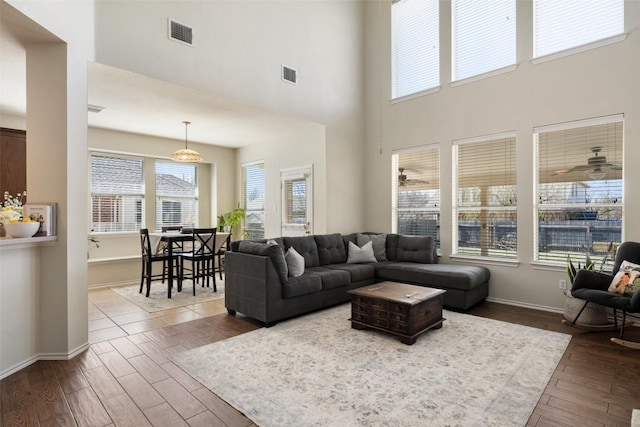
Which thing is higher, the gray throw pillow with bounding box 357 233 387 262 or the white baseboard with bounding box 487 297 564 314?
the gray throw pillow with bounding box 357 233 387 262

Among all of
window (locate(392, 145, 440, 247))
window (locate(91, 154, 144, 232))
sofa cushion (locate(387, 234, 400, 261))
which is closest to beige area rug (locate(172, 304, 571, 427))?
sofa cushion (locate(387, 234, 400, 261))

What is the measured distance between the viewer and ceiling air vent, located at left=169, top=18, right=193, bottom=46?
4.05 meters

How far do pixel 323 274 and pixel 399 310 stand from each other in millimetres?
1308

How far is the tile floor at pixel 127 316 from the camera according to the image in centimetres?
374

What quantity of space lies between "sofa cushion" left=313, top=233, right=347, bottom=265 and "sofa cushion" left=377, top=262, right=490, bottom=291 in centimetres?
65

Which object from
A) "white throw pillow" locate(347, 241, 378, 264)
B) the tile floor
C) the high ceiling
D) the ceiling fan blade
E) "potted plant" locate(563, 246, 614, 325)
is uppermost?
the high ceiling

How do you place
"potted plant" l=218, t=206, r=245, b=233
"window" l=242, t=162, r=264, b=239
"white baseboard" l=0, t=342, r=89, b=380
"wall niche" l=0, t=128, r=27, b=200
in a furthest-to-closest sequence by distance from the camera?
"potted plant" l=218, t=206, r=245, b=233, "window" l=242, t=162, r=264, b=239, "wall niche" l=0, t=128, r=27, b=200, "white baseboard" l=0, t=342, r=89, b=380

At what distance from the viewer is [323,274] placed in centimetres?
445

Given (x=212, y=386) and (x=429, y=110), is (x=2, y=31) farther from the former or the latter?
(x=429, y=110)

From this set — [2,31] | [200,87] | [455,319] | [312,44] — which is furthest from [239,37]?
[455,319]

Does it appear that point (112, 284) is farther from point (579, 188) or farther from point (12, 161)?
point (579, 188)

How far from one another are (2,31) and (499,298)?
20.3 ft

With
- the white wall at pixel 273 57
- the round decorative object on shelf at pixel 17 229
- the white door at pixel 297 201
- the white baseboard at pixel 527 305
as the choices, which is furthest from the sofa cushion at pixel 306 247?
the round decorative object on shelf at pixel 17 229

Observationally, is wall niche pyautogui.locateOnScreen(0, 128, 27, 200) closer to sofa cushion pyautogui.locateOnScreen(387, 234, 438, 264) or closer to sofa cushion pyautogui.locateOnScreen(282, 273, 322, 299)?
sofa cushion pyautogui.locateOnScreen(282, 273, 322, 299)
